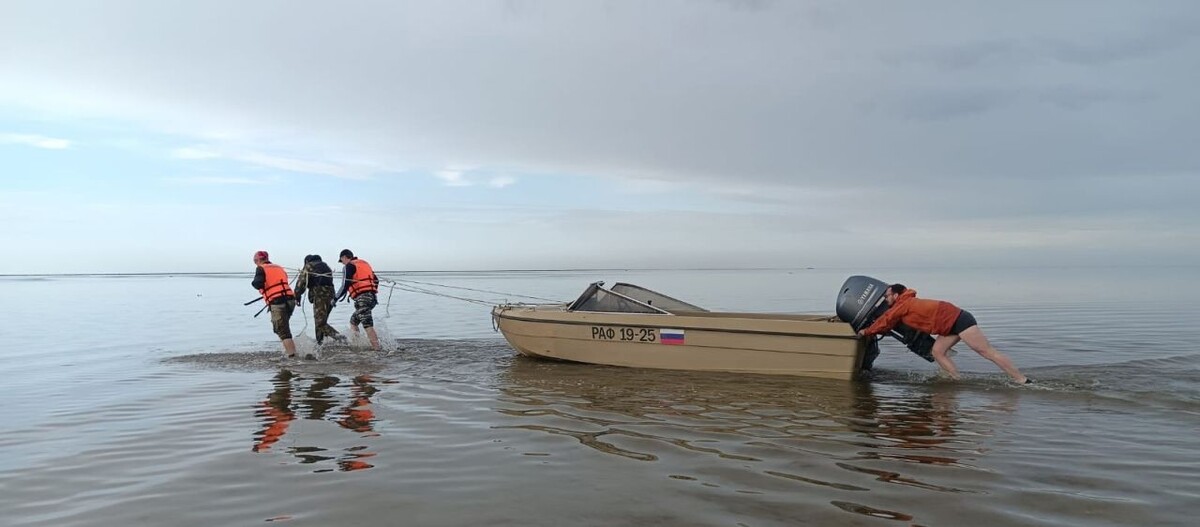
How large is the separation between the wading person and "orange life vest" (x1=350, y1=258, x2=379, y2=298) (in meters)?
0.43

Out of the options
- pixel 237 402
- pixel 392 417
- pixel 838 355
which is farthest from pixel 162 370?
pixel 838 355

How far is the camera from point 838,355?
9.49 metres

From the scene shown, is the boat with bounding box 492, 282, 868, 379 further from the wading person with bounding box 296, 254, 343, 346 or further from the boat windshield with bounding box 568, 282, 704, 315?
the wading person with bounding box 296, 254, 343, 346

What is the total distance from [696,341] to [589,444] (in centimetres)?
454

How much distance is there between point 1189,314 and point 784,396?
62.1 feet

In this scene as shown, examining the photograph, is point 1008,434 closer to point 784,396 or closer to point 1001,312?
point 784,396

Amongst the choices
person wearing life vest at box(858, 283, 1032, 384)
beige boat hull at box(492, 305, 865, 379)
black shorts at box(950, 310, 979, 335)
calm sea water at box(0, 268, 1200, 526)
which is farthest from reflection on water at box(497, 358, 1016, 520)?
black shorts at box(950, 310, 979, 335)

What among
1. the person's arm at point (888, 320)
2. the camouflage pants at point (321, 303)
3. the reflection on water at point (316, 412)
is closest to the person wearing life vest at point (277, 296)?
the camouflage pants at point (321, 303)

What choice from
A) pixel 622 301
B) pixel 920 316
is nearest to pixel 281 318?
pixel 622 301

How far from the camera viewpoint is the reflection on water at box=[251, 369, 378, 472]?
228 inches

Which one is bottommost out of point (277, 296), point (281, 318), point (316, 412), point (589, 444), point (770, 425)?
point (316, 412)

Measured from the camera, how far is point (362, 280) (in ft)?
44.5

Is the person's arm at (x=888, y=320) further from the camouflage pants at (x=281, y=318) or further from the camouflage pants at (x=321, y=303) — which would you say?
the camouflage pants at (x=321, y=303)

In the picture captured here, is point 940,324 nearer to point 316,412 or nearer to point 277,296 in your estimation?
point 316,412
